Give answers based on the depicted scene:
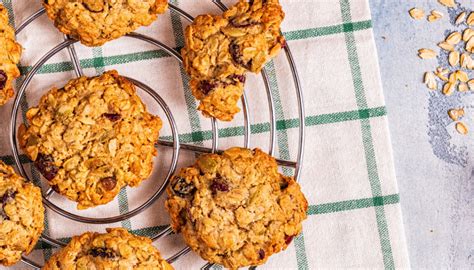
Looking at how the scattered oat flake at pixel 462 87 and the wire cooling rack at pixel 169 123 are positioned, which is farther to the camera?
the scattered oat flake at pixel 462 87

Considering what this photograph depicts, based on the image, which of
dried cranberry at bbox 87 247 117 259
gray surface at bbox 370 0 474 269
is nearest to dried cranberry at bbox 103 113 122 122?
dried cranberry at bbox 87 247 117 259

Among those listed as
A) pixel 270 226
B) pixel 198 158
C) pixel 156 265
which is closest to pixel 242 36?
pixel 198 158

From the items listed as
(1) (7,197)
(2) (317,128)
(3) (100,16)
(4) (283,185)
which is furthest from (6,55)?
(2) (317,128)

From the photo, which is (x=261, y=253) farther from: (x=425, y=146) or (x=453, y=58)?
(x=453, y=58)

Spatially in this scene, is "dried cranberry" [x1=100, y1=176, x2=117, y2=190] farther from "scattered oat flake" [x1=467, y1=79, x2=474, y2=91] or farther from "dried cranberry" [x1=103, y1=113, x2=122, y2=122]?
"scattered oat flake" [x1=467, y1=79, x2=474, y2=91]

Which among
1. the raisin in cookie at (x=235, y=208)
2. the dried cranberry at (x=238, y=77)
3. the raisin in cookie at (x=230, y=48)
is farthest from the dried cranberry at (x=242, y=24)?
the raisin in cookie at (x=235, y=208)

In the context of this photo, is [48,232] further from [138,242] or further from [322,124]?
[322,124]

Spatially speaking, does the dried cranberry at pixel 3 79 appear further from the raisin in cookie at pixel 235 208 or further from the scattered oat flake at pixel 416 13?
the scattered oat flake at pixel 416 13
